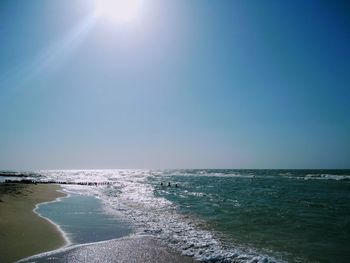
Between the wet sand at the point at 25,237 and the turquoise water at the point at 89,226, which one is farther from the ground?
the wet sand at the point at 25,237

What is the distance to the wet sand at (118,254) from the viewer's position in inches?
403

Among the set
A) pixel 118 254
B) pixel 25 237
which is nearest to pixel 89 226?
pixel 25 237

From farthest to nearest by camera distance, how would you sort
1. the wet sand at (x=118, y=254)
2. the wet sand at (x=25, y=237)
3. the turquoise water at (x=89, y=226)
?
the turquoise water at (x=89, y=226) < the wet sand at (x=25, y=237) < the wet sand at (x=118, y=254)

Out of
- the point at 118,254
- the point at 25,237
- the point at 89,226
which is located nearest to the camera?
the point at 118,254

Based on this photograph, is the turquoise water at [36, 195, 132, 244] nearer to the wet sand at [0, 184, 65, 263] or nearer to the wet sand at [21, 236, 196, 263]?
the wet sand at [0, 184, 65, 263]

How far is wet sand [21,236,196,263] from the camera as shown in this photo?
10.2 metres

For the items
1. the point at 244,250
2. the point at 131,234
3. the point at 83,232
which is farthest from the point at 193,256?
the point at 83,232

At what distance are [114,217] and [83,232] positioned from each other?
5.33 metres

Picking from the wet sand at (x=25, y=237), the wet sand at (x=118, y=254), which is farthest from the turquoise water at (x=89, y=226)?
the wet sand at (x=118, y=254)

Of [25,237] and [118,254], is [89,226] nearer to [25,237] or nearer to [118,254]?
[25,237]

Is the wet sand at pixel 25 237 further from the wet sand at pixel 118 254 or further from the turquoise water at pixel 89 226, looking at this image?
the wet sand at pixel 118 254

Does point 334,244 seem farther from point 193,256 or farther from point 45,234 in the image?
point 45,234

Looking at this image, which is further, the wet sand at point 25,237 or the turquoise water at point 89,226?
the turquoise water at point 89,226

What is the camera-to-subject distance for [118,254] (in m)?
10.9
